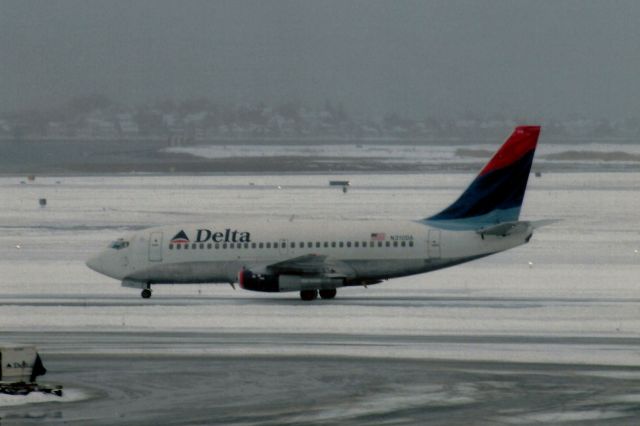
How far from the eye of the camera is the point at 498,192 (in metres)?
50.3

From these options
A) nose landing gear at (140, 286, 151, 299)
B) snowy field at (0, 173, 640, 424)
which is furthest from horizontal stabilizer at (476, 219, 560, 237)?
nose landing gear at (140, 286, 151, 299)

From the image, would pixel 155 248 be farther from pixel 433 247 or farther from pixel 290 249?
pixel 433 247

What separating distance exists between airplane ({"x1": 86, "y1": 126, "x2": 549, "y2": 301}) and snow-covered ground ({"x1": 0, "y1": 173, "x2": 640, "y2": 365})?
96 centimetres

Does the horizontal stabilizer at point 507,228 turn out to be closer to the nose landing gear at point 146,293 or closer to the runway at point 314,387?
the runway at point 314,387

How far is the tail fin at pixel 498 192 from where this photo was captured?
50219mm

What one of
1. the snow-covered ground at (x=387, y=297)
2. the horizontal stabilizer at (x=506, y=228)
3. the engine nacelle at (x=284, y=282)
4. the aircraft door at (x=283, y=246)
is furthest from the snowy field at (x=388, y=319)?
the horizontal stabilizer at (x=506, y=228)

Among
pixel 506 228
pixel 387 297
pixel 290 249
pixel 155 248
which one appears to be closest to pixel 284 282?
pixel 290 249

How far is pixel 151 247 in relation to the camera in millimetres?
52219

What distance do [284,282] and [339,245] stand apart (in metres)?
2.45

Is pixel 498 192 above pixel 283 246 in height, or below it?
above

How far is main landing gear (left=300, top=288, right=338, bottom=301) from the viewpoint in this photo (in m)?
50.0

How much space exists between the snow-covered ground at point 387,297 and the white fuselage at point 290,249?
1010mm

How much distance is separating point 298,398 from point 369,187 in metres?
112

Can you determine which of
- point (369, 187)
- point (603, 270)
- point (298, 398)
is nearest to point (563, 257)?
point (603, 270)
